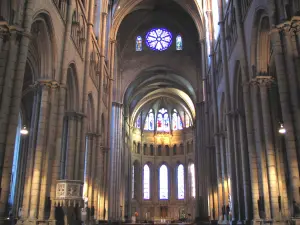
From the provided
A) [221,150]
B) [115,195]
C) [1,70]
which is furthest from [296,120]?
[115,195]

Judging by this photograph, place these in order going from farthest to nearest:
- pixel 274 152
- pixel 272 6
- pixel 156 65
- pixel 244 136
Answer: pixel 156 65, pixel 244 136, pixel 274 152, pixel 272 6

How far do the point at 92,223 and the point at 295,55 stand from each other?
53.3 ft

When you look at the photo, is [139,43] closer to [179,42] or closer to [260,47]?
[179,42]

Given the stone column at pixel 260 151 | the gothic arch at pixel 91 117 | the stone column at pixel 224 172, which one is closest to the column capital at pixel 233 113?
the stone column at pixel 260 151

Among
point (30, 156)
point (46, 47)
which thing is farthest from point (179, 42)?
point (30, 156)

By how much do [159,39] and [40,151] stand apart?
33023 millimetres

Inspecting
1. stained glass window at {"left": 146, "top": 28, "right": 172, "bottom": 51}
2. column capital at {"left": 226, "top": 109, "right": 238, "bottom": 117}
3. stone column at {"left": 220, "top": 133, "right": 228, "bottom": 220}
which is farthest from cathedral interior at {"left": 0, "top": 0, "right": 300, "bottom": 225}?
stained glass window at {"left": 146, "top": 28, "right": 172, "bottom": 51}

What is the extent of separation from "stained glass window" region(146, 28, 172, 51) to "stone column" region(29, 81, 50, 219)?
30.6 meters

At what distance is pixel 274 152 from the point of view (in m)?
14.5

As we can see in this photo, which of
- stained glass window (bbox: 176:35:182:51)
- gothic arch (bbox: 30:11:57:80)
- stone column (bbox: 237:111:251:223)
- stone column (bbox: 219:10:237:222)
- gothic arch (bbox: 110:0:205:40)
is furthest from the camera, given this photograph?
stained glass window (bbox: 176:35:182:51)

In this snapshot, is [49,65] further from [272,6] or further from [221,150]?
[221,150]

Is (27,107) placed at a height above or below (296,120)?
above

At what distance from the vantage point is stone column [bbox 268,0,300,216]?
11.2 metres

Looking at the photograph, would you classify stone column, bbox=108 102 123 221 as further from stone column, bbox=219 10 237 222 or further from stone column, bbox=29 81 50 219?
stone column, bbox=29 81 50 219
